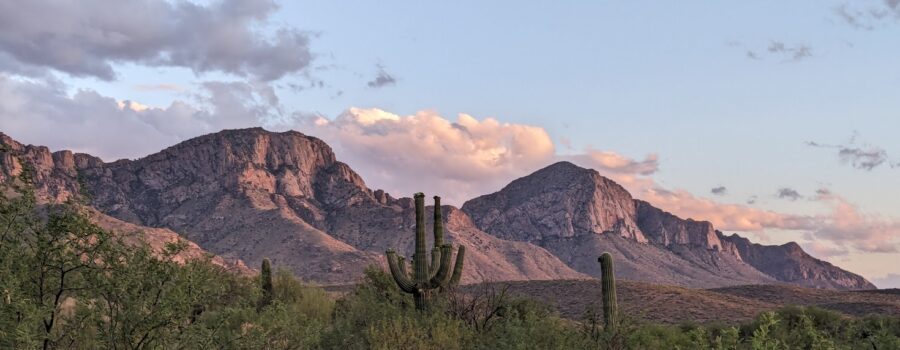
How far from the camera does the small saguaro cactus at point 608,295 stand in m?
21.6

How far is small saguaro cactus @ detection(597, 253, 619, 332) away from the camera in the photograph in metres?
21.6

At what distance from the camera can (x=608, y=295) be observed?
22859mm

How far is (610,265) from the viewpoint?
23.7m

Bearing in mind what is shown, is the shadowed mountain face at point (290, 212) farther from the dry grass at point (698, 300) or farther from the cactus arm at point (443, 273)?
the cactus arm at point (443, 273)

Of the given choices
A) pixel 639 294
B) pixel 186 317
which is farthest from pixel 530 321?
pixel 639 294

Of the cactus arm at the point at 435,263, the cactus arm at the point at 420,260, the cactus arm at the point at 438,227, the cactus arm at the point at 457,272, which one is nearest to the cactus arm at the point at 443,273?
the cactus arm at the point at 420,260

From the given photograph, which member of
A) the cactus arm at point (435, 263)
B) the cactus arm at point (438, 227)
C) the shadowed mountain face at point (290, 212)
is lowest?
the cactus arm at point (435, 263)

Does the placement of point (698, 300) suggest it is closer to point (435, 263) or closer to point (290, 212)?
point (435, 263)

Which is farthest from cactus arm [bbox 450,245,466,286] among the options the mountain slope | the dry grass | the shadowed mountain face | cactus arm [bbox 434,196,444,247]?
the shadowed mountain face

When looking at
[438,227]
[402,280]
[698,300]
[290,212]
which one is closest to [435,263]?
[402,280]

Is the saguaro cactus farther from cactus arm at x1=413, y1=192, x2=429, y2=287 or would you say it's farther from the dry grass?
the dry grass

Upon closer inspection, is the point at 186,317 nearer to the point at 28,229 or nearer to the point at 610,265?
the point at 28,229

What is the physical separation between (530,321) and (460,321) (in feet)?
6.59

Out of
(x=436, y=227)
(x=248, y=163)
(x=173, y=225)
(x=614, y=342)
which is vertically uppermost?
(x=248, y=163)
